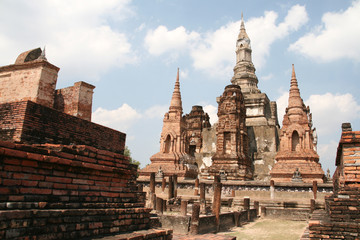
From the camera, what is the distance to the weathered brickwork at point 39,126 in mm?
5438

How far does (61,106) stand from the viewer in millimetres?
9102

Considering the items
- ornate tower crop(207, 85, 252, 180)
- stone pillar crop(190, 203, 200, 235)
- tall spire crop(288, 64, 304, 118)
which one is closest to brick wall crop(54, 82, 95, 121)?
stone pillar crop(190, 203, 200, 235)

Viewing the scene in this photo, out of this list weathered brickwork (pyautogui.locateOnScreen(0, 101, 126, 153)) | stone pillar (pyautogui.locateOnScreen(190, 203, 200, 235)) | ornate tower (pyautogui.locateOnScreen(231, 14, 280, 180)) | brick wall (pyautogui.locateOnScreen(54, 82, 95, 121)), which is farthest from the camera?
ornate tower (pyautogui.locateOnScreen(231, 14, 280, 180))

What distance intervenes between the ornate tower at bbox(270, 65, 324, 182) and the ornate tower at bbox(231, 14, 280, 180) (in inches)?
171

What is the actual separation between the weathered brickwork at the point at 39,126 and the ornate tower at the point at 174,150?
17500mm

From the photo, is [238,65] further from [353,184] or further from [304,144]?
[353,184]

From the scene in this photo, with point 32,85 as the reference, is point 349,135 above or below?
below

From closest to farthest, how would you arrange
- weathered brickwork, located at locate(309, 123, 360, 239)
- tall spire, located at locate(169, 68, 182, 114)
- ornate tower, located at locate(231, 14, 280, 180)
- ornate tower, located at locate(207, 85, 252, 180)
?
weathered brickwork, located at locate(309, 123, 360, 239)
ornate tower, located at locate(207, 85, 252, 180)
tall spire, located at locate(169, 68, 182, 114)
ornate tower, located at locate(231, 14, 280, 180)

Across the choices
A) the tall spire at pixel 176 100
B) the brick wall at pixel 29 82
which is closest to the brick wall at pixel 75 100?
the brick wall at pixel 29 82

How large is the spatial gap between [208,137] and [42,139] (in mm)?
26000

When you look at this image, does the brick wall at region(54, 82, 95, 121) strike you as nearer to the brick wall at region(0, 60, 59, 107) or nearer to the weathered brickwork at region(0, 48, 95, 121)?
the weathered brickwork at region(0, 48, 95, 121)

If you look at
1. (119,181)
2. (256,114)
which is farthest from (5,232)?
(256,114)

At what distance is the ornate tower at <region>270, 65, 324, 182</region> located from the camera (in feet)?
68.2

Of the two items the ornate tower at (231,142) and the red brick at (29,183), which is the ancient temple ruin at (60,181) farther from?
the ornate tower at (231,142)
